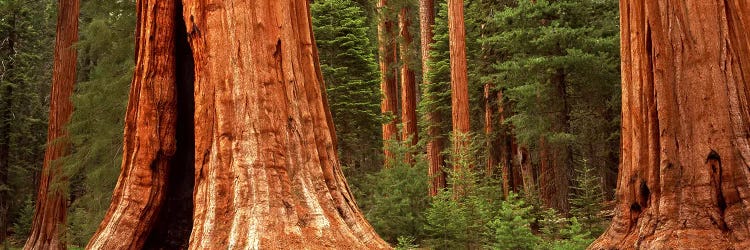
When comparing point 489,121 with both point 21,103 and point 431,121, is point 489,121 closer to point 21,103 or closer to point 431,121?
point 431,121

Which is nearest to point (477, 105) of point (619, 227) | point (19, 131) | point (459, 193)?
point (459, 193)

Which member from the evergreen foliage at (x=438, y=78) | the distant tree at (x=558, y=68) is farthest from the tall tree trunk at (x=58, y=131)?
the distant tree at (x=558, y=68)

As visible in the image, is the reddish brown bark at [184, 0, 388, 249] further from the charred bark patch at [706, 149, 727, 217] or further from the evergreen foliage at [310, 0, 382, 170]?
the evergreen foliage at [310, 0, 382, 170]

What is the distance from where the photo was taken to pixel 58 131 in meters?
14.3

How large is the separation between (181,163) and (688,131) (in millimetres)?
4362

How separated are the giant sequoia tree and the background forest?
3722 mm

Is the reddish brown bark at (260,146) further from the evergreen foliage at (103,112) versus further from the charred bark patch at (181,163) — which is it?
the evergreen foliage at (103,112)

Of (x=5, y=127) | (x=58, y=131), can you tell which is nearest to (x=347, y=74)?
(x=58, y=131)

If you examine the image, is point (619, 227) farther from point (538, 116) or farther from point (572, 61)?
point (538, 116)

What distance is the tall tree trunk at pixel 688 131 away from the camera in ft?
14.2

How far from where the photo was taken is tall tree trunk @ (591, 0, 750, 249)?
4336mm

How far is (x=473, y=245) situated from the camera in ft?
28.1

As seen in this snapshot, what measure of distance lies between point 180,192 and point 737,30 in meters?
5.01

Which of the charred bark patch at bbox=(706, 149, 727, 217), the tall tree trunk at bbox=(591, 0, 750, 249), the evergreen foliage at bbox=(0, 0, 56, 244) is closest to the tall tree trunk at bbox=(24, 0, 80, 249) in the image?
the evergreen foliage at bbox=(0, 0, 56, 244)
